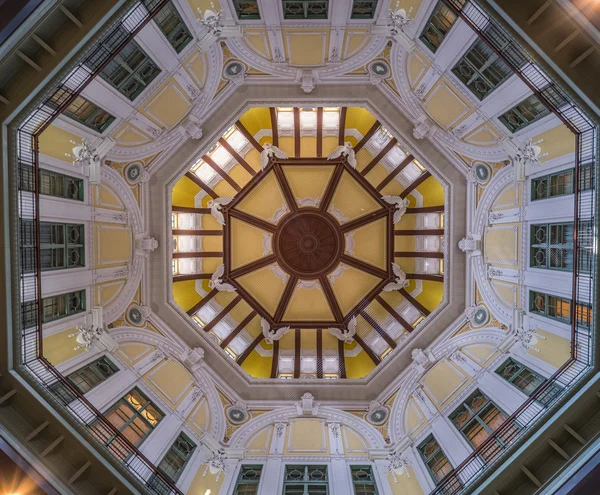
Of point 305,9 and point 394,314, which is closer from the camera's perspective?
point 305,9

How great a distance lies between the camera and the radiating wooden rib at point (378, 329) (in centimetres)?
2258

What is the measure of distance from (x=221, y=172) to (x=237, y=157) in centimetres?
129

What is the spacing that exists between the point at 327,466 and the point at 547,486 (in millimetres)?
8708

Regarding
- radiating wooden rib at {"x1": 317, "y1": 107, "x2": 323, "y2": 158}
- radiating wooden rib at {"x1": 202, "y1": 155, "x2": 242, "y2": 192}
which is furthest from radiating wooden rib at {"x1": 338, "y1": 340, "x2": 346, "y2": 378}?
radiating wooden rib at {"x1": 317, "y1": 107, "x2": 323, "y2": 158}

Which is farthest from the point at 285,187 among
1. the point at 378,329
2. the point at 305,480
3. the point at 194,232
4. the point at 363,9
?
the point at 305,480

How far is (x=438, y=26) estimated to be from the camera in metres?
14.5

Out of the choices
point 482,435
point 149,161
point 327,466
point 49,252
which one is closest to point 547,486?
point 482,435

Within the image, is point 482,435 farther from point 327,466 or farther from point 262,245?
point 262,245

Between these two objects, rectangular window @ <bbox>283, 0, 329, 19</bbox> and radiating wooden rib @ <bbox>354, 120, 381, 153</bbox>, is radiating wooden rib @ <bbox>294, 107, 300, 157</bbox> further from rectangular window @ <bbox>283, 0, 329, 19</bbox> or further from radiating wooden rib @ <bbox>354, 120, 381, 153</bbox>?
rectangular window @ <bbox>283, 0, 329, 19</bbox>

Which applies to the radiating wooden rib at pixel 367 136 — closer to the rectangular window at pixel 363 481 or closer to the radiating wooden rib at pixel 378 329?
the radiating wooden rib at pixel 378 329

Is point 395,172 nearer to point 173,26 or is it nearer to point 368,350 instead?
point 368,350

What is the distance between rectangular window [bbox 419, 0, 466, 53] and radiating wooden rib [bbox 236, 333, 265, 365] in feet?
59.0

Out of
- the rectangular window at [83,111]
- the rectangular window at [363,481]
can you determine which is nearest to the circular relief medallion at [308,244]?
the rectangular window at [363,481]

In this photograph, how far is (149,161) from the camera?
17969 millimetres
